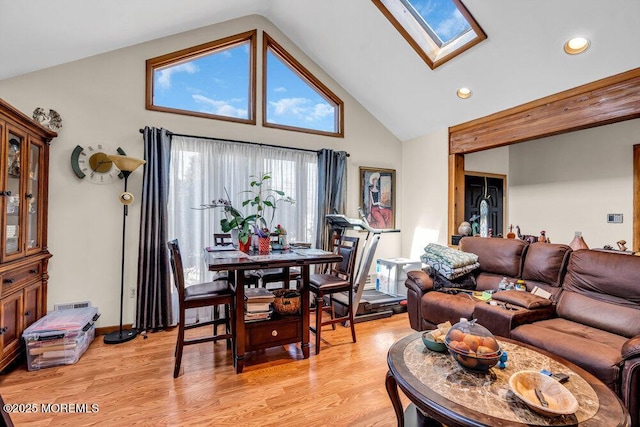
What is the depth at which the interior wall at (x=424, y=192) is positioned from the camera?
456 cm

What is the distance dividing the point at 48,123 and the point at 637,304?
5.40 m

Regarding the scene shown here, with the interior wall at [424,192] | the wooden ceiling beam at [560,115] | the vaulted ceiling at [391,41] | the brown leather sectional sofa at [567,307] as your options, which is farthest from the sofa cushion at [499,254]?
the vaulted ceiling at [391,41]

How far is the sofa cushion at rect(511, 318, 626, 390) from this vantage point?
1.91 metres

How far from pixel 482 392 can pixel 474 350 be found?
7.2 inches

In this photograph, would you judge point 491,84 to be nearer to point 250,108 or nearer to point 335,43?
point 335,43

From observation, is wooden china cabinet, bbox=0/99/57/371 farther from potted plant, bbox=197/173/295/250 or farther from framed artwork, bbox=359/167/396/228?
framed artwork, bbox=359/167/396/228

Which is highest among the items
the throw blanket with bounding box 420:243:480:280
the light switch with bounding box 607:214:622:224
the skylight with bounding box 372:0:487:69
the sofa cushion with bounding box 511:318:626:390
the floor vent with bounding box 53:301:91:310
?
the skylight with bounding box 372:0:487:69

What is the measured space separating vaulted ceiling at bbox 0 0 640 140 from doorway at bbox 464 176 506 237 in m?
1.18

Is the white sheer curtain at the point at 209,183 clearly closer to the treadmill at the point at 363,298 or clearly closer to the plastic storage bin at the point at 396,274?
the treadmill at the point at 363,298

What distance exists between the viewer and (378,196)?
509 centimetres

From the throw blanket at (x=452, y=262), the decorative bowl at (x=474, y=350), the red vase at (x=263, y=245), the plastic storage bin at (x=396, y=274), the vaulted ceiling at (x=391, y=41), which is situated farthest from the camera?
the plastic storage bin at (x=396, y=274)

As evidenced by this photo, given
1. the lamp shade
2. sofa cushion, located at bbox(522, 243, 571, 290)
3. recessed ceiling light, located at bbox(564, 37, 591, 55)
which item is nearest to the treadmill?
sofa cushion, located at bbox(522, 243, 571, 290)

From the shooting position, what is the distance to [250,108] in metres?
4.20

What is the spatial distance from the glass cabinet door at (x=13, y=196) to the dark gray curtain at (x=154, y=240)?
986 mm
